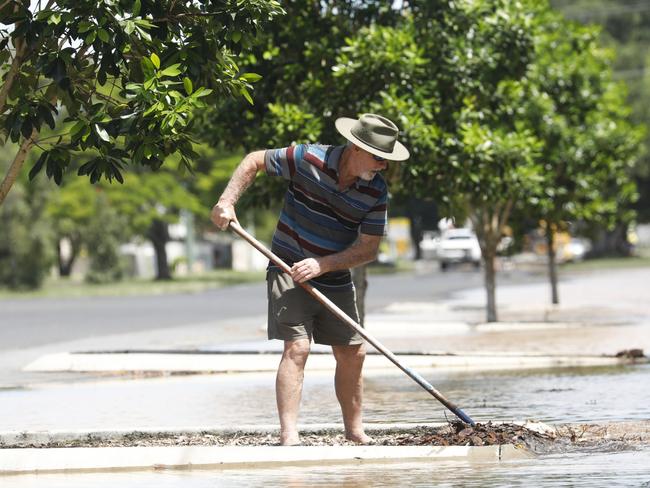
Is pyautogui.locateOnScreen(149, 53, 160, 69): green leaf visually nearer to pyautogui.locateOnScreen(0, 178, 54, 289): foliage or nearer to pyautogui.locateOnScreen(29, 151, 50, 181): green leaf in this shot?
pyautogui.locateOnScreen(29, 151, 50, 181): green leaf

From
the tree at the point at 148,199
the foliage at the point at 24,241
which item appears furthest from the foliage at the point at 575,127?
the tree at the point at 148,199

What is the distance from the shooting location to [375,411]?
11.5 meters

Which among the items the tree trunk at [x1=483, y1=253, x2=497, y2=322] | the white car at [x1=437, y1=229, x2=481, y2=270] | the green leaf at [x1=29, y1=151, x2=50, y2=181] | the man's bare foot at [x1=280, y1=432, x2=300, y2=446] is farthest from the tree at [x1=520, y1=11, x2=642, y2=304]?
the white car at [x1=437, y1=229, x2=481, y2=270]

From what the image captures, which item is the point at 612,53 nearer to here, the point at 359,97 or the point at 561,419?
the point at 359,97

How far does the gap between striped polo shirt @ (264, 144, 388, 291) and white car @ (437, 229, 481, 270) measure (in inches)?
2204

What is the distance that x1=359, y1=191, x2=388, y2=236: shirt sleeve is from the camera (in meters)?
8.87

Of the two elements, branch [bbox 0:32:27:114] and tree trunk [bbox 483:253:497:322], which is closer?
branch [bbox 0:32:27:114]

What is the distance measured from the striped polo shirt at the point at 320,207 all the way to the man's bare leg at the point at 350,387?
1.34 ft

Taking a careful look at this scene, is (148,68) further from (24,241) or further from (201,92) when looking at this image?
(24,241)

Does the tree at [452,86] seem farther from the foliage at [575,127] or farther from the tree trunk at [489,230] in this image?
the foliage at [575,127]

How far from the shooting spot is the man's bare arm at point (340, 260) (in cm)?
867

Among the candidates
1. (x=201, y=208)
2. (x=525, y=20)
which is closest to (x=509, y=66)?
(x=525, y=20)

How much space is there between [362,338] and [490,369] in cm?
683

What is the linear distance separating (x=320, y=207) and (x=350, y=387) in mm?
Answer: 1057
